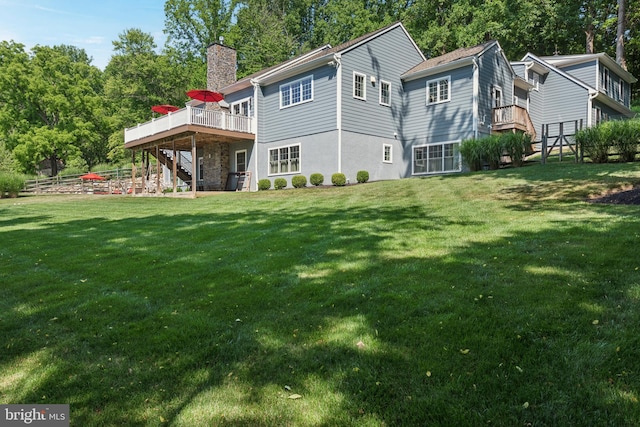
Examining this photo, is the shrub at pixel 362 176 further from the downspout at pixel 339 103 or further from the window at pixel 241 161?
the window at pixel 241 161

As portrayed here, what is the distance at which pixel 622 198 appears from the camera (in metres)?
7.84

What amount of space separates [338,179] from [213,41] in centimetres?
2757

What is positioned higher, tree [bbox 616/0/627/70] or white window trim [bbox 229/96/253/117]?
tree [bbox 616/0/627/70]

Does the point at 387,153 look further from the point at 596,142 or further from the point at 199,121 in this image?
the point at 199,121

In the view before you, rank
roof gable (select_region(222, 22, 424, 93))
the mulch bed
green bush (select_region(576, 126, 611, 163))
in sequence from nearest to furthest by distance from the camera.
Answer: the mulch bed
green bush (select_region(576, 126, 611, 163))
roof gable (select_region(222, 22, 424, 93))

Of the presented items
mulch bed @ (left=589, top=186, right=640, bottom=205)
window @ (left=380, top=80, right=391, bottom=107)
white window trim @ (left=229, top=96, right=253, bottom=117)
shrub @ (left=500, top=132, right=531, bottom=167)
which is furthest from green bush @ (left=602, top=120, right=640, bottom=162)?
white window trim @ (left=229, top=96, right=253, bottom=117)

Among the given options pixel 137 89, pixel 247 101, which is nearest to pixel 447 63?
pixel 247 101

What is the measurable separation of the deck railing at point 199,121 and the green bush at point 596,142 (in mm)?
14390

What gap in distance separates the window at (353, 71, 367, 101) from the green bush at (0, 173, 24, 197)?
1979 cm

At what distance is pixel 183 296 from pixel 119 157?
1601 inches

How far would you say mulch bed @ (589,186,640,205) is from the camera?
24.7 feet

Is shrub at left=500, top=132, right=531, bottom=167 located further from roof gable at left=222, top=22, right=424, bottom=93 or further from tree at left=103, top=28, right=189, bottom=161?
tree at left=103, top=28, right=189, bottom=161

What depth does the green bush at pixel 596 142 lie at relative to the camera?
13.3m

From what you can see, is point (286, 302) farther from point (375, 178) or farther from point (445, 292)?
point (375, 178)
